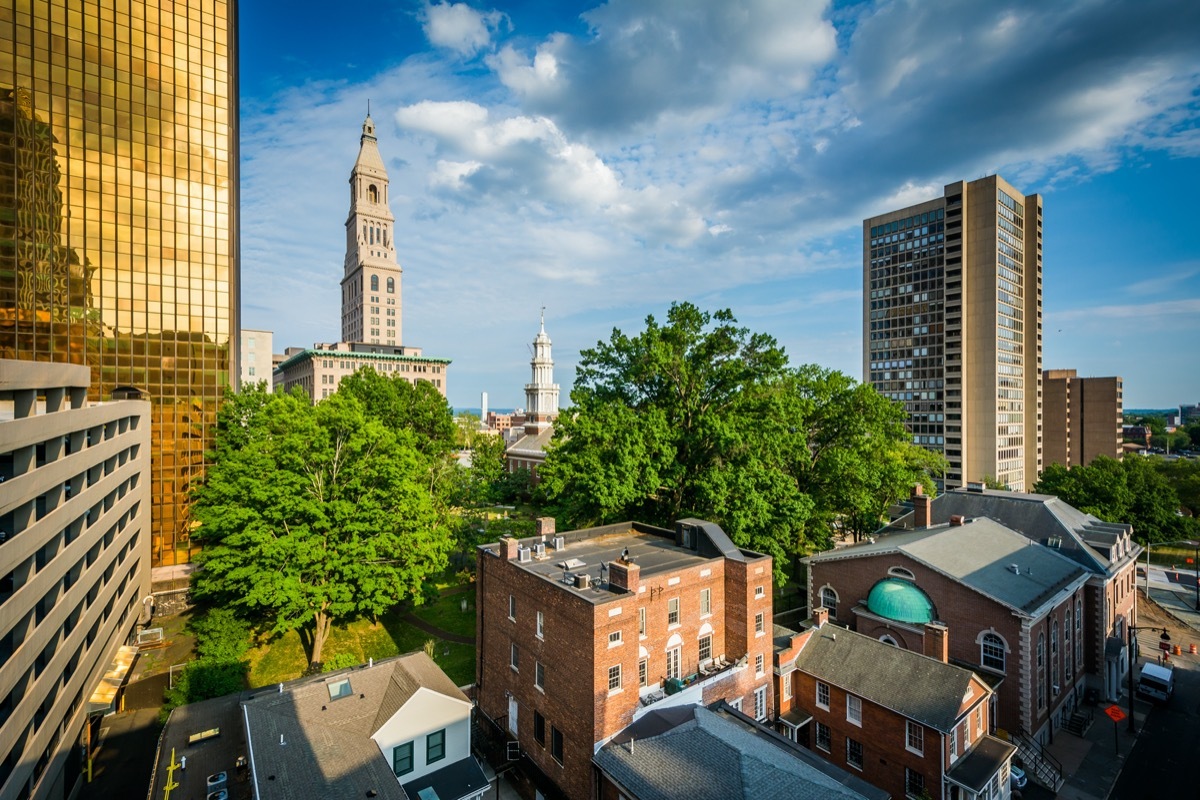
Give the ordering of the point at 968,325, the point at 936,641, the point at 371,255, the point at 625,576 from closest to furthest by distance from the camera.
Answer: the point at 625,576, the point at 936,641, the point at 968,325, the point at 371,255

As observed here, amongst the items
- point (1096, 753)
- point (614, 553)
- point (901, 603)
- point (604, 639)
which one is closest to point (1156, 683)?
point (1096, 753)

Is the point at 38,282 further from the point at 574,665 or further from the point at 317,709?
the point at 574,665

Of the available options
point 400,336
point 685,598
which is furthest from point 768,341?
point 400,336

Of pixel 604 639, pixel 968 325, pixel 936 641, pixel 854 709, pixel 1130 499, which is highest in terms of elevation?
pixel 968 325

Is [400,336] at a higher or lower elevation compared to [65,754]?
higher

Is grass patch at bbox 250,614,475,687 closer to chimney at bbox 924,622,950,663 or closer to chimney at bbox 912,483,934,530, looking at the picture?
chimney at bbox 924,622,950,663

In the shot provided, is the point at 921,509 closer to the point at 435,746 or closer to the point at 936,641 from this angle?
the point at 936,641

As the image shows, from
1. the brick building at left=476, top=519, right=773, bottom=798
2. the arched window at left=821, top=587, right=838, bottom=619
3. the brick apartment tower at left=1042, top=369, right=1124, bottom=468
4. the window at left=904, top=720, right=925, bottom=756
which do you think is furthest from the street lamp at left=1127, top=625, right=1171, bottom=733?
the brick apartment tower at left=1042, top=369, right=1124, bottom=468
